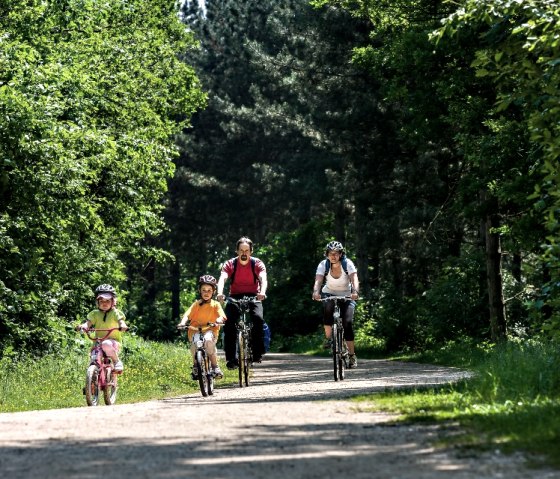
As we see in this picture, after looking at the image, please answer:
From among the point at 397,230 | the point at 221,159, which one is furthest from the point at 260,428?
the point at 221,159

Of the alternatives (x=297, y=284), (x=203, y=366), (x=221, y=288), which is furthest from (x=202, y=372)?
(x=297, y=284)

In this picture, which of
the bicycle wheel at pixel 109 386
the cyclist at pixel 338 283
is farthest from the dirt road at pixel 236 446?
the cyclist at pixel 338 283

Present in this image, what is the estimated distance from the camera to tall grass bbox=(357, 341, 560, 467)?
7.82m

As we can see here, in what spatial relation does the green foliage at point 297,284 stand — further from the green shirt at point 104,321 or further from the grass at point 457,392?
the green shirt at point 104,321

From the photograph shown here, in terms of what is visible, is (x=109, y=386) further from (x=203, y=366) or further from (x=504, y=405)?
(x=504, y=405)

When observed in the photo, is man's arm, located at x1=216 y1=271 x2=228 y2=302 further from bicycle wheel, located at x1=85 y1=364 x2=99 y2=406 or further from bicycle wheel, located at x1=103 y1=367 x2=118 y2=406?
bicycle wheel, located at x1=85 y1=364 x2=99 y2=406

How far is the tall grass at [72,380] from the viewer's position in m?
17.8

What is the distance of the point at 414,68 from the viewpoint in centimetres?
2467

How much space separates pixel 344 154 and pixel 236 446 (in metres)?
34.7

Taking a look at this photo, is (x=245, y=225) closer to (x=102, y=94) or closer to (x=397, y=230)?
(x=397, y=230)

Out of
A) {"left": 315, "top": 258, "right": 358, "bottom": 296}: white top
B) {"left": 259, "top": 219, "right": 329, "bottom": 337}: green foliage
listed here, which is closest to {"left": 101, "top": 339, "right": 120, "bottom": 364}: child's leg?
{"left": 315, "top": 258, "right": 358, "bottom": 296}: white top

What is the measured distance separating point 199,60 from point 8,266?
48.5 m

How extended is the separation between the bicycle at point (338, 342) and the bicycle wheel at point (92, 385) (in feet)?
11.7

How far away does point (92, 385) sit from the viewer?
48.3 feet
